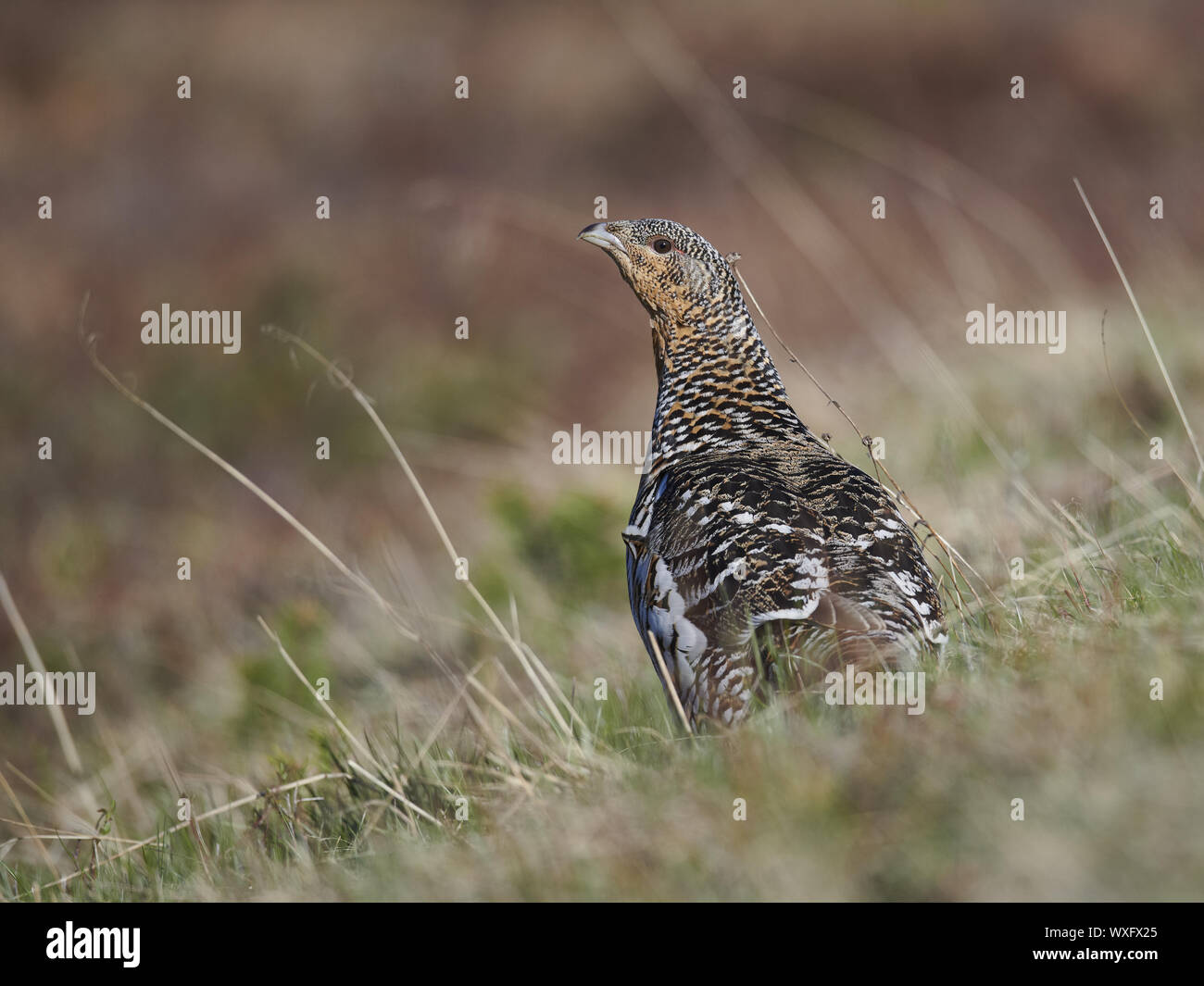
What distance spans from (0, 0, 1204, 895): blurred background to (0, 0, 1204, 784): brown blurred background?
0.23 ft

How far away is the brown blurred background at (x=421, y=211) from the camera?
1543 cm

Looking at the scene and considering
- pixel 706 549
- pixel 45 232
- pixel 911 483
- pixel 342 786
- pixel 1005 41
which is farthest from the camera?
pixel 1005 41

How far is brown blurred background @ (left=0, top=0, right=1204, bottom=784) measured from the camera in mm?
15430

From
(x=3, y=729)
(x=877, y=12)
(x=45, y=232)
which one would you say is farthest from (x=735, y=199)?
(x=3, y=729)

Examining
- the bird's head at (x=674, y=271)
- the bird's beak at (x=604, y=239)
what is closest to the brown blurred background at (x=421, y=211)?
the bird's beak at (x=604, y=239)

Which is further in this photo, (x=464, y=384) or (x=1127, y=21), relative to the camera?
(x=1127, y=21)

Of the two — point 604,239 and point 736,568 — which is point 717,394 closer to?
point 604,239

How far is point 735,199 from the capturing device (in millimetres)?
20375

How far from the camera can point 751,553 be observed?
3168mm

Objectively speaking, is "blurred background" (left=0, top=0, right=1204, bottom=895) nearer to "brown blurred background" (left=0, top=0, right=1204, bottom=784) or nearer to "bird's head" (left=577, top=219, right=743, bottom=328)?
"brown blurred background" (left=0, top=0, right=1204, bottom=784)

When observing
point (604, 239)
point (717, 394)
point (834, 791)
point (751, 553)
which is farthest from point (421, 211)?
point (834, 791)

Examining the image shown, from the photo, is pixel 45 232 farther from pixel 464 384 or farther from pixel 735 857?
pixel 735 857

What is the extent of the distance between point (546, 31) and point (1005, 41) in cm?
900

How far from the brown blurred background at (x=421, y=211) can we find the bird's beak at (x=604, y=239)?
6.79 meters
